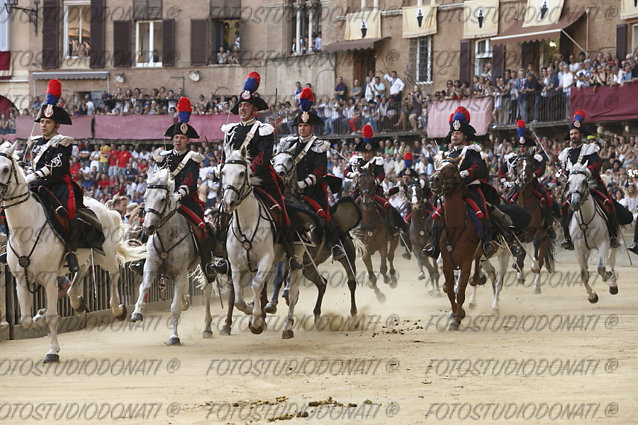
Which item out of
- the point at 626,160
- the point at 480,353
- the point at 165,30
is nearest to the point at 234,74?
the point at 165,30

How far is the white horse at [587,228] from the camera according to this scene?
59.8 ft

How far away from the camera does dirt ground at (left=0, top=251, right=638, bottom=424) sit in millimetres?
9461

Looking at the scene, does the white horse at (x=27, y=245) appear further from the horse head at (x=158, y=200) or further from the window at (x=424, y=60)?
the window at (x=424, y=60)

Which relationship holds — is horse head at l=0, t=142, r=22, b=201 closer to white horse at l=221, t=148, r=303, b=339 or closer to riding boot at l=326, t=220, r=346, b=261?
white horse at l=221, t=148, r=303, b=339

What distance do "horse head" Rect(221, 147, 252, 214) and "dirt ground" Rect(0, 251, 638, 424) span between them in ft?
6.15

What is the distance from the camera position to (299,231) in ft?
49.4

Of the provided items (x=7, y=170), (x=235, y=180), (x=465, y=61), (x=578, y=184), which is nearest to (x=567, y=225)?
(x=578, y=184)

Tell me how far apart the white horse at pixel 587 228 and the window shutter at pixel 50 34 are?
3975 cm

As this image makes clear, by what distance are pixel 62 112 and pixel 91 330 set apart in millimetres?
3997

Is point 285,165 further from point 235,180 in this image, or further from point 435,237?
point 435,237

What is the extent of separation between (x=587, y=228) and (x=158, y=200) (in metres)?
8.02

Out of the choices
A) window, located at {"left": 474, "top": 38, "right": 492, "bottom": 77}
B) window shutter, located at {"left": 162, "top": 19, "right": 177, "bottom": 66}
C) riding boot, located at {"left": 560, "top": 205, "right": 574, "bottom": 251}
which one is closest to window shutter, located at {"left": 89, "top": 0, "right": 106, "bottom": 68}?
window shutter, located at {"left": 162, "top": 19, "right": 177, "bottom": 66}

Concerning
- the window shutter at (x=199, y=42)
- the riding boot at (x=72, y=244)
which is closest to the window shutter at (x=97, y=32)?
the window shutter at (x=199, y=42)

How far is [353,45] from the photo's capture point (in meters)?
45.6
